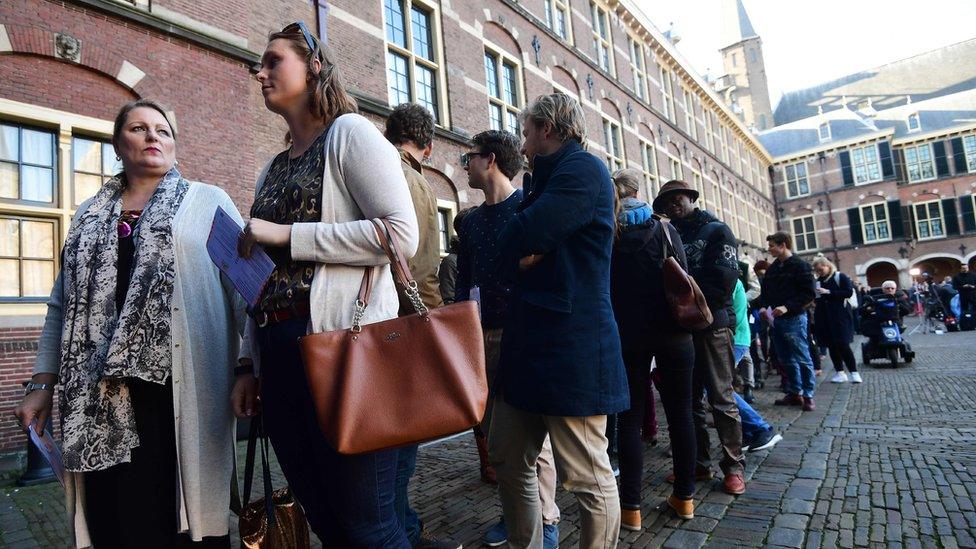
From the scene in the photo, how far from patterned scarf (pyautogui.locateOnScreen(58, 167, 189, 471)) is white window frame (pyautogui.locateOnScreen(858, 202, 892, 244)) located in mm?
42909

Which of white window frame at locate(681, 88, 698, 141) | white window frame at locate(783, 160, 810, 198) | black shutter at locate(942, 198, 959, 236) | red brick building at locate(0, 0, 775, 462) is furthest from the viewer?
white window frame at locate(783, 160, 810, 198)

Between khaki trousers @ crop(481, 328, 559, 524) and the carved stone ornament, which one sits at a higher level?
the carved stone ornament

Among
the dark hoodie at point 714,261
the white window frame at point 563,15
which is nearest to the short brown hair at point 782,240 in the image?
the dark hoodie at point 714,261

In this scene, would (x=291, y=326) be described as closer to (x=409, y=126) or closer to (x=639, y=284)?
(x=409, y=126)

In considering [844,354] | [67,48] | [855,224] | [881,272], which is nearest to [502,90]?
[67,48]

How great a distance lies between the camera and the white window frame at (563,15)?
50.7ft

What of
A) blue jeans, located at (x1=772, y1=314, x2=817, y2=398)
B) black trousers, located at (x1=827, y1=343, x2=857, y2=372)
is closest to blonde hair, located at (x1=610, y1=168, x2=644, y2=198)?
blue jeans, located at (x1=772, y1=314, x2=817, y2=398)

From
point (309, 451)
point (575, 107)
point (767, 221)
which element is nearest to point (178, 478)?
point (309, 451)

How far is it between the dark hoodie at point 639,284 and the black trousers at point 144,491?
2.03 metres

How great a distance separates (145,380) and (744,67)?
196ft

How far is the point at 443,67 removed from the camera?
10.9 m

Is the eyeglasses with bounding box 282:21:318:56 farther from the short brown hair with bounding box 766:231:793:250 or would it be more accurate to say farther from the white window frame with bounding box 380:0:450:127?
the white window frame with bounding box 380:0:450:127

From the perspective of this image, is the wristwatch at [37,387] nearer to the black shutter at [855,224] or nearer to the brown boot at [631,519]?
the brown boot at [631,519]

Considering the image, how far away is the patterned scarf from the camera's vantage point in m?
1.53
